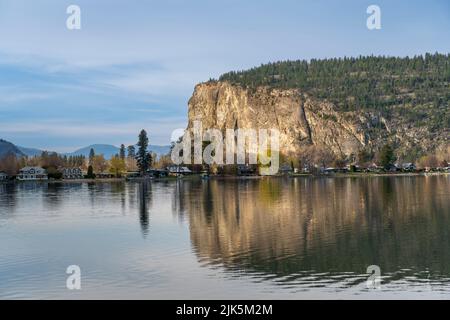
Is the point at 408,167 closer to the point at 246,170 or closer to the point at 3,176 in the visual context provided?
the point at 246,170

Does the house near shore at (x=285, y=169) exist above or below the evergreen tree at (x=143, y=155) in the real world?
below

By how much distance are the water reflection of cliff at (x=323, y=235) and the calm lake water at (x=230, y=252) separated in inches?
2.9

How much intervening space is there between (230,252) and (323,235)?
733 cm

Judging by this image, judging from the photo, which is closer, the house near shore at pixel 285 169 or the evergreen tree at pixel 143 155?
the evergreen tree at pixel 143 155

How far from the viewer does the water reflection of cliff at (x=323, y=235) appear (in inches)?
1045

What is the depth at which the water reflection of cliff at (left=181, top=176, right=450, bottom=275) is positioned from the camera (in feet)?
87.1

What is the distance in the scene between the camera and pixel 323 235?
34.5 m

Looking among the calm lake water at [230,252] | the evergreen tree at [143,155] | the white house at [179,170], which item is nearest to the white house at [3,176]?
the evergreen tree at [143,155]

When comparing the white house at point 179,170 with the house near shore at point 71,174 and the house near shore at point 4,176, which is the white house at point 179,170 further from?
the house near shore at point 4,176

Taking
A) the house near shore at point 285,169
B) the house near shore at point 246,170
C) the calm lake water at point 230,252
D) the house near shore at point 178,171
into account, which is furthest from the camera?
the house near shore at point 285,169

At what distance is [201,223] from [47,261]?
15.3m

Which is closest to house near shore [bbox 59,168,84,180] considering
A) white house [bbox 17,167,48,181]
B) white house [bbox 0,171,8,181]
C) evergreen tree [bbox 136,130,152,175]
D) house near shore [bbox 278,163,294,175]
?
white house [bbox 17,167,48,181]

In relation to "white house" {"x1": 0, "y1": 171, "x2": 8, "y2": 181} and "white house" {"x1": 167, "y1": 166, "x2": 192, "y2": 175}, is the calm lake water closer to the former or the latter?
"white house" {"x1": 0, "y1": 171, "x2": 8, "y2": 181}
